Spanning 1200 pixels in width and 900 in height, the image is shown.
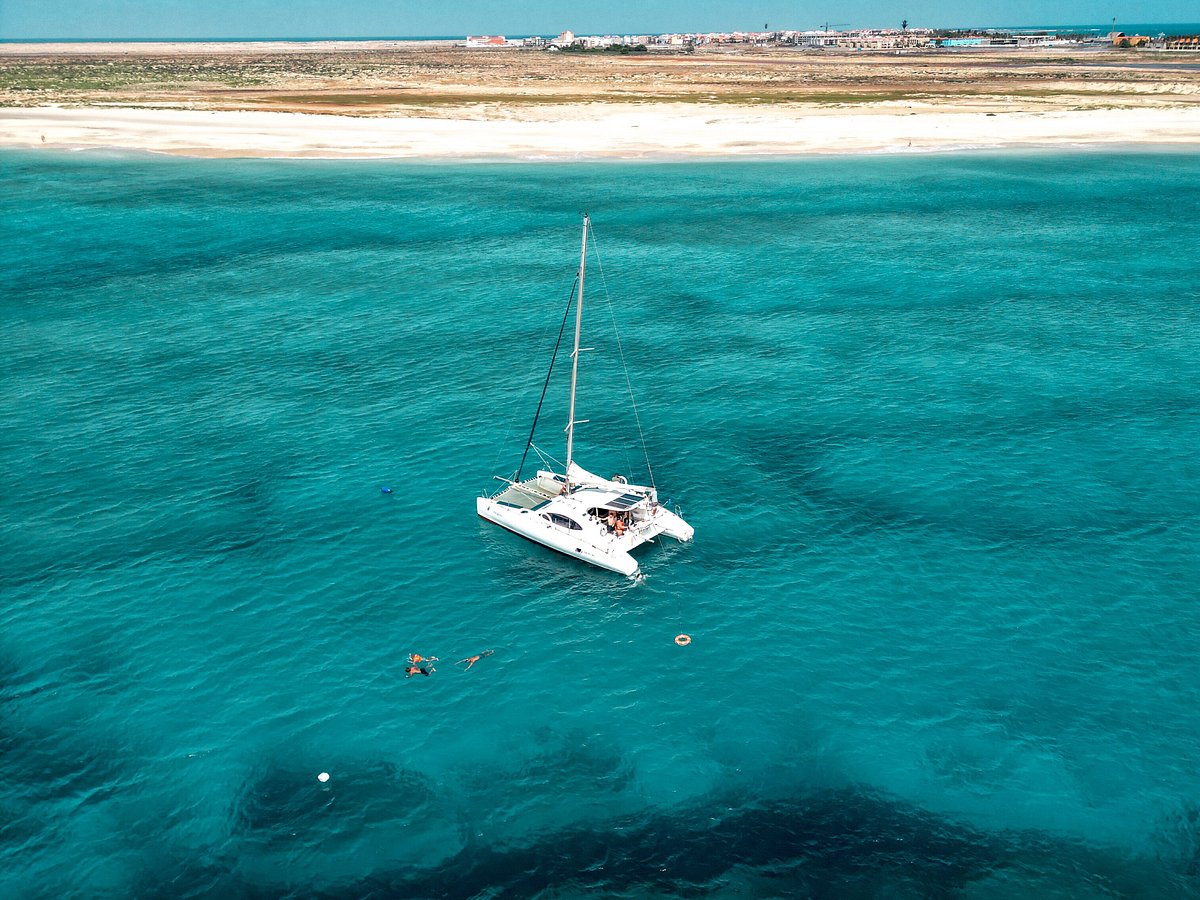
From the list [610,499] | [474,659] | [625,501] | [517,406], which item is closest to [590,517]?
[610,499]

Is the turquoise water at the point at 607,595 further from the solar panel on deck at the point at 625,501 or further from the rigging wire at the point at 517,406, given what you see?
the solar panel on deck at the point at 625,501

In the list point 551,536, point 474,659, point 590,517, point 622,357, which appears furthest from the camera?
point 622,357

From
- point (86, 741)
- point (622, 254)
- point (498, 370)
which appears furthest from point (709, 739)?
point (622, 254)

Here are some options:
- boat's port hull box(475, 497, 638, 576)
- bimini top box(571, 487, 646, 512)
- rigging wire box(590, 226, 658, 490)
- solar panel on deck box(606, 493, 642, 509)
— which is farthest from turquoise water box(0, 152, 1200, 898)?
bimini top box(571, 487, 646, 512)

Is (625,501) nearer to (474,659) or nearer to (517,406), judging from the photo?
(474,659)

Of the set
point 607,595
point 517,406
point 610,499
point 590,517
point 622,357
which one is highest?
point 622,357

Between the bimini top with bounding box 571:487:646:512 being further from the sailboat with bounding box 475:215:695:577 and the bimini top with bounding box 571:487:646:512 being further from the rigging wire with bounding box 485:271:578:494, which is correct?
the rigging wire with bounding box 485:271:578:494

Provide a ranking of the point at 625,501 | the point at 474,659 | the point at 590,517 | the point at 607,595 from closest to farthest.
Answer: the point at 474,659 → the point at 607,595 → the point at 590,517 → the point at 625,501
